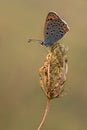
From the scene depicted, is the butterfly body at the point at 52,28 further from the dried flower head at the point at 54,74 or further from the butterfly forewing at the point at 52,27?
the dried flower head at the point at 54,74

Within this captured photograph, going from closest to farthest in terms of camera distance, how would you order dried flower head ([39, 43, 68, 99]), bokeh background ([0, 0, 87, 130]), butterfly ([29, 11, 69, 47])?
dried flower head ([39, 43, 68, 99]), butterfly ([29, 11, 69, 47]), bokeh background ([0, 0, 87, 130])

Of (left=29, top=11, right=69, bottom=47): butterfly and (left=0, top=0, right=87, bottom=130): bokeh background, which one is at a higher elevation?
(left=29, top=11, right=69, bottom=47): butterfly

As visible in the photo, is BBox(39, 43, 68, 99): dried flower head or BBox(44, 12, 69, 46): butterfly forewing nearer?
BBox(39, 43, 68, 99): dried flower head

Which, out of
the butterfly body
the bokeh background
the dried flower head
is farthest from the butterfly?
the bokeh background

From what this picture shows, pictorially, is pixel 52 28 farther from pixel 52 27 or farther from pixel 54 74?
pixel 54 74

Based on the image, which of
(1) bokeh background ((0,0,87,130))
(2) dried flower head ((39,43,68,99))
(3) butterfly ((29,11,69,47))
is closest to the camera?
(2) dried flower head ((39,43,68,99))

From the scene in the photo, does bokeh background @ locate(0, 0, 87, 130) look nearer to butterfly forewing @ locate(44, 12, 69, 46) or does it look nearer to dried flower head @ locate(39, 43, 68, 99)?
butterfly forewing @ locate(44, 12, 69, 46)

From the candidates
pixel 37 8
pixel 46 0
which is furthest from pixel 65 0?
pixel 37 8

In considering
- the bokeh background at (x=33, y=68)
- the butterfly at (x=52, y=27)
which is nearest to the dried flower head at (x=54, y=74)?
the butterfly at (x=52, y=27)
